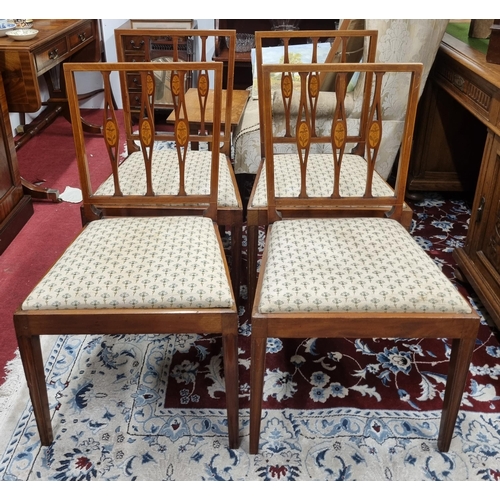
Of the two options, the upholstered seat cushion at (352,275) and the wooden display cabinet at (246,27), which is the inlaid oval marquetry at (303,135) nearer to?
the upholstered seat cushion at (352,275)

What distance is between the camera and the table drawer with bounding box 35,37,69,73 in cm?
269

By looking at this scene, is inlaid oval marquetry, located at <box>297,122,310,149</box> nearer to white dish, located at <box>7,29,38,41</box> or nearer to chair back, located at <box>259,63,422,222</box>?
chair back, located at <box>259,63,422,222</box>

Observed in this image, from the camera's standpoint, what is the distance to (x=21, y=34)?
8.73 ft

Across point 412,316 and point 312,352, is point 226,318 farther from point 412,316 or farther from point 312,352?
point 312,352

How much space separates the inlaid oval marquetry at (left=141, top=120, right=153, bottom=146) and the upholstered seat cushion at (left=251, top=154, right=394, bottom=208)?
40 cm

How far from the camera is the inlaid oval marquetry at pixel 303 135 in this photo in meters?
1.50

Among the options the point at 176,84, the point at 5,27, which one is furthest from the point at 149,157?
the point at 5,27

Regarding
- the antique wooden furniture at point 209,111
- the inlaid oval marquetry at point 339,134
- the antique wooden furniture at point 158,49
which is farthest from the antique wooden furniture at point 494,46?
the antique wooden furniture at point 158,49

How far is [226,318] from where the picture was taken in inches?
50.8

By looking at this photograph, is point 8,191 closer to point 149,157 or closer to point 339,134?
point 149,157

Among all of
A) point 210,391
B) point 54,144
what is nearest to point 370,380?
point 210,391

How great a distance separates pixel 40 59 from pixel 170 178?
1.35 meters

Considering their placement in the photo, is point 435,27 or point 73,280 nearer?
point 73,280

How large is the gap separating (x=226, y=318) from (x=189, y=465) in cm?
43
